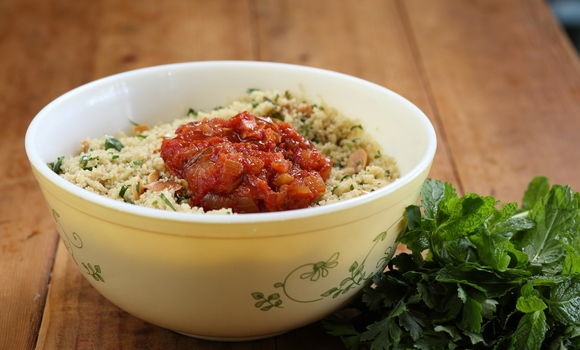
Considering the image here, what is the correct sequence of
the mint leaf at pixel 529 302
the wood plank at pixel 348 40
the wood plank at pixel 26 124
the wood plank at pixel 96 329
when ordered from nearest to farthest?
the mint leaf at pixel 529 302 → the wood plank at pixel 96 329 → the wood plank at pixel 26 124 → the wood plank at pixel 348 40

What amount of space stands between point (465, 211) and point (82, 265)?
2.16ft

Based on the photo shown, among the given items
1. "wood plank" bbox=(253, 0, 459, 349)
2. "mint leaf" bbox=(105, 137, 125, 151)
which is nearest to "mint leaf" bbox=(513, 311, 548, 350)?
"mint leaf" bbox=(105, 137, 125, 151)

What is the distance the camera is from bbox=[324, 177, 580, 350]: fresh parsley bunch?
1.35 meters

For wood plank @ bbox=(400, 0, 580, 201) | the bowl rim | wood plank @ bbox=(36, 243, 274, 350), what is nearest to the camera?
the bowl rim

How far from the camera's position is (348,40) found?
291 centimetres

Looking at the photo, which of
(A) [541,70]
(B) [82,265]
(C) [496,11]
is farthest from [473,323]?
(C) [496,11]

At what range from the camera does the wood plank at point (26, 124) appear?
161cm

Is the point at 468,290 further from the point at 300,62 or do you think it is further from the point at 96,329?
the point at 300,62

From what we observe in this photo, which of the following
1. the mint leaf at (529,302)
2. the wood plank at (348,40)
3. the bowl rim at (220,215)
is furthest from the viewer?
the wood plank at (348,40)

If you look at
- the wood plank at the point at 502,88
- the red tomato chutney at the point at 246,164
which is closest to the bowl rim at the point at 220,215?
the red tomato chutney at the point at 246,164

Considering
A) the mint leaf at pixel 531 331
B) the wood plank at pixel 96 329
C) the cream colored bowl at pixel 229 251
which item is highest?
the cream colored bowl at pixel 229 251

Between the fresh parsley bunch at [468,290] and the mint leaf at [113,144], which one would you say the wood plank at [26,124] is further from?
the fresh parsley bunch at [468,290]

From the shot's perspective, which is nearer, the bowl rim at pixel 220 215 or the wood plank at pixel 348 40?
the bowl rim at pixel 220 215

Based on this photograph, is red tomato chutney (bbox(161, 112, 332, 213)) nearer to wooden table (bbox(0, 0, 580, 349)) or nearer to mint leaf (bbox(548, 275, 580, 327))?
wooden table (bbox(0, 0, 580, 349))
